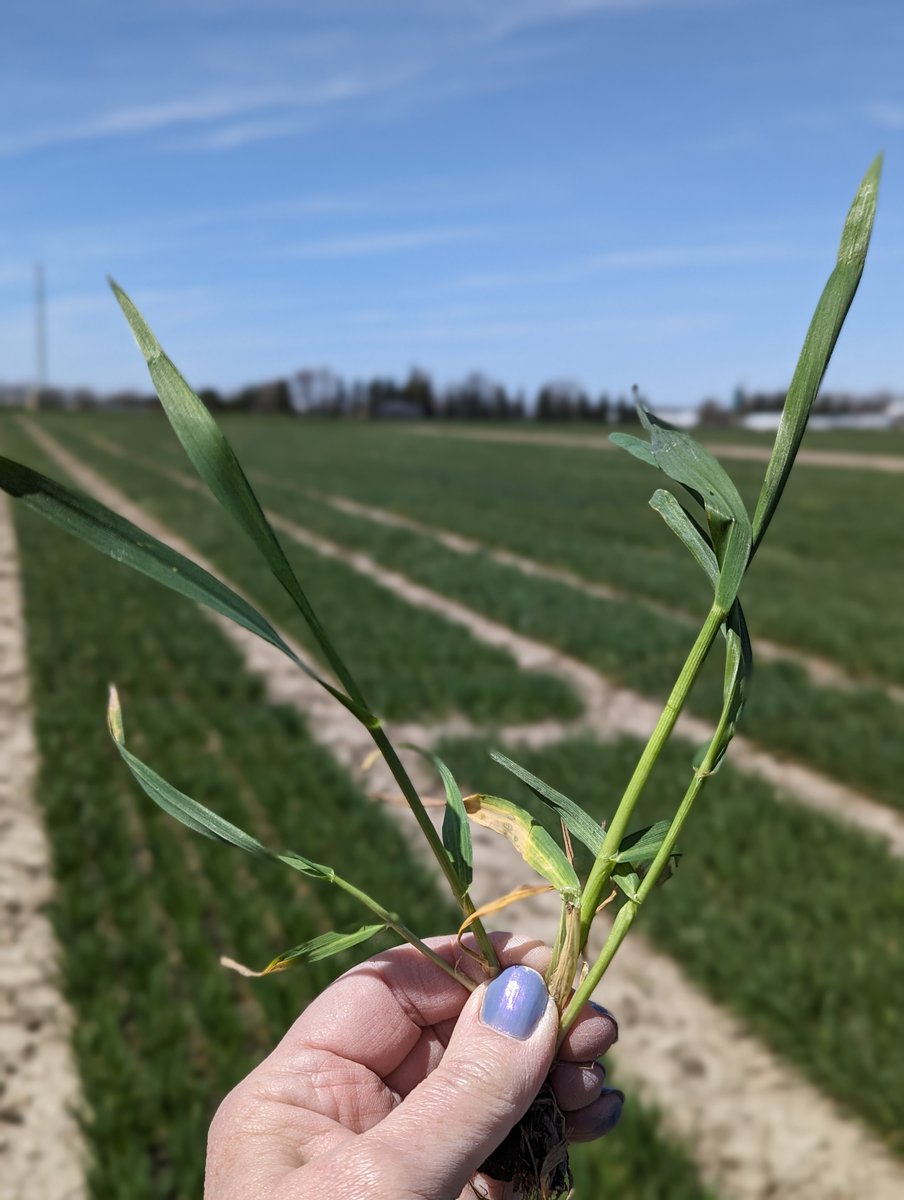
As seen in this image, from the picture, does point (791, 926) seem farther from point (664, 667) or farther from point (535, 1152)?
point (664, 667)

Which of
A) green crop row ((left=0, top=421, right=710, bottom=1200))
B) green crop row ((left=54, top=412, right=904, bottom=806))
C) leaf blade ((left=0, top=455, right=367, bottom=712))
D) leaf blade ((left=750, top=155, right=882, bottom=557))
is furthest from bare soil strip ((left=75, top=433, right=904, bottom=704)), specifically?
leaf blade ((left=0, top=455, right=367, bottom=712))

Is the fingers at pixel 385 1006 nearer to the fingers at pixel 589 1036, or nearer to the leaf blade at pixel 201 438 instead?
the fingers at pixel 589 1036

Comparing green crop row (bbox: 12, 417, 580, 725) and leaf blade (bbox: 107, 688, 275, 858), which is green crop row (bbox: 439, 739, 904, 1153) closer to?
green crop row (bbox: 12, 417, 580, 725)

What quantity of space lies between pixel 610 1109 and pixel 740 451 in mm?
35669

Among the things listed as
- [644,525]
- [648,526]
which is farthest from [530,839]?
[644,525]

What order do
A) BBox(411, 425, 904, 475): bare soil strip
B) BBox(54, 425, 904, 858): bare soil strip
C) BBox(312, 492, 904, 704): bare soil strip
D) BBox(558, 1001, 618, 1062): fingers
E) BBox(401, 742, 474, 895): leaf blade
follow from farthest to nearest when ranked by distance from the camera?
BBox(411, 425, 904, 475): bare soil strip, BBox(312, 492, 904, 704): bare soil strip, BBox(54, 425, 904, 858): bare soil strip, BBox(558, 1001, 618, 1062): fingers, BBox(401, 742, 474, 895): leaf blade

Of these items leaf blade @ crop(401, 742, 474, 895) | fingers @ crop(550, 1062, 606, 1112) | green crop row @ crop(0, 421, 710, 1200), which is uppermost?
leaf blade @ crop(401, 742, 474, 895)

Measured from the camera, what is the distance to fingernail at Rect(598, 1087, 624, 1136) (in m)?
1.06

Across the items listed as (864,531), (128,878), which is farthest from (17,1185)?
(864,531)

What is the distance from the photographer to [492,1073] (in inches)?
35.5

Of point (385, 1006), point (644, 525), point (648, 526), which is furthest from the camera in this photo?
point (644, 525)

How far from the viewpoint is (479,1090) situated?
2.97 ft

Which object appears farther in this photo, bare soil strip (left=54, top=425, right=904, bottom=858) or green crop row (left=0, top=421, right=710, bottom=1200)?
bare soil strip (left=54, top=425, right=904, bottom=858)

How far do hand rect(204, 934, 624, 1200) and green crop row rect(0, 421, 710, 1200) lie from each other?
184cm
